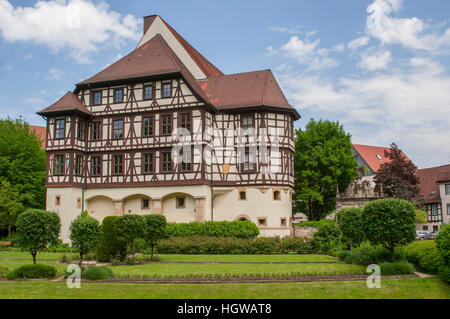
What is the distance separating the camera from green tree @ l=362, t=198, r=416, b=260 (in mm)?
17266

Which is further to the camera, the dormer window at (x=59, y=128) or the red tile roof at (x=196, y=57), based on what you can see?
the red tile roof at (x=196, y=57)

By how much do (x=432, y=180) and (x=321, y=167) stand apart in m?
25.4

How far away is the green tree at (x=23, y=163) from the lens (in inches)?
1583

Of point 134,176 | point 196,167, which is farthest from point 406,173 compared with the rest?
point 134,176

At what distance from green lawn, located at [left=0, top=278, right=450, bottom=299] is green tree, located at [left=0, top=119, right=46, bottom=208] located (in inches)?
1102

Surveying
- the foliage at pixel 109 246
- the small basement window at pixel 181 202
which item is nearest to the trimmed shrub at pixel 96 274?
the foliage at pixel 109 246

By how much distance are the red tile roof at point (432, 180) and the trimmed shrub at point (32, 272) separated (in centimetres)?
5050

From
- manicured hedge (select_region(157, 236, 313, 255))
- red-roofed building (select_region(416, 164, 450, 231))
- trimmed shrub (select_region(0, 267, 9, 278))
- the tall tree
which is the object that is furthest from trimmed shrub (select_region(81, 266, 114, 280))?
red-roofed building (select_region(416, 164, 450, 231))

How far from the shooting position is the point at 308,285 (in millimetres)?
14094

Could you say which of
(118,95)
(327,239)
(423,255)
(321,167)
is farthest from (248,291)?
(321,167)

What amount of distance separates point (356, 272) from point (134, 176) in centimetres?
2290

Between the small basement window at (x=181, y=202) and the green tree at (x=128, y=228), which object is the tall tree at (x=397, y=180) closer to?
the small basement window at (x=181, y=202)

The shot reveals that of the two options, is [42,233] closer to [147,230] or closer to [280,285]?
[147,230]
